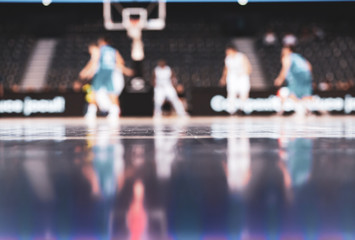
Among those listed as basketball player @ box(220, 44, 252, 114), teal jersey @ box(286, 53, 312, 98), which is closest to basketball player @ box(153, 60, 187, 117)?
basketball player @ box(220, 44, 252, 114)

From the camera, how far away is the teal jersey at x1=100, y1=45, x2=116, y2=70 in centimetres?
888

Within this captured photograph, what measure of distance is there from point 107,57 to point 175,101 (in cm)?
300

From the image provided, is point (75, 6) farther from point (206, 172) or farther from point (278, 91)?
point (206, 172)

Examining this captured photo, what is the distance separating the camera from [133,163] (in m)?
2.21

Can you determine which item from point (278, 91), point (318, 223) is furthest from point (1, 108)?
point (318, 223)

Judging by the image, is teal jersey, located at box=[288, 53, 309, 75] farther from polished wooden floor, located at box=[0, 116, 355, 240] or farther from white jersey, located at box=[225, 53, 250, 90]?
polished wooden floor, located at box=[0, 116, 355, 240]

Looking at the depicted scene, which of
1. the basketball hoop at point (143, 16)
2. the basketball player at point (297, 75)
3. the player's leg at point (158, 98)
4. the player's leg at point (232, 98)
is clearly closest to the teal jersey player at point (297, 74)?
the basketball player at point (297, 75)

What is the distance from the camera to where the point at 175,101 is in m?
11.5

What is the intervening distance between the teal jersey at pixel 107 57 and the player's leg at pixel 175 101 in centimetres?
253

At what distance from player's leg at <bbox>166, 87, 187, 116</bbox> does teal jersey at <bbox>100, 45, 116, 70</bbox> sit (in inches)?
99.6

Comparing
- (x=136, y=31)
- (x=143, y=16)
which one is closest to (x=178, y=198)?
(x=143, y=16)

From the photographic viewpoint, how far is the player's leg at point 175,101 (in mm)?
11371

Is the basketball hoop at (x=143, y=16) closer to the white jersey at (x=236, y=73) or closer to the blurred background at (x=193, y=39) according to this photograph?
the blurred background at (x=193, y=39)

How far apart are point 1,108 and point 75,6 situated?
633 centimetres
